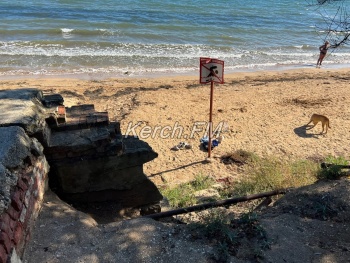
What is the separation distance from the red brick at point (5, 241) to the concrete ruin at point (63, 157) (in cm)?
24

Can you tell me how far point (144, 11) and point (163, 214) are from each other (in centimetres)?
2305

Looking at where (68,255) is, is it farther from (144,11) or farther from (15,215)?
(144,11)

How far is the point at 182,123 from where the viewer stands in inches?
376

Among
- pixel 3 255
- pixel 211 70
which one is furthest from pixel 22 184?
pixel 211 70

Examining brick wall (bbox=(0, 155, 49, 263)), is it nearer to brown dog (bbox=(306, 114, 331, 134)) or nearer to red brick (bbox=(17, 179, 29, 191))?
red brick (bbox=(17, 179, 29, 191))

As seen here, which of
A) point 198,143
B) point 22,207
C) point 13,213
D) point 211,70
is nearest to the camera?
point 13,213

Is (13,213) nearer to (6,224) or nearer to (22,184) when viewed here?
(6,224)

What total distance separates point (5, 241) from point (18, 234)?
30cm

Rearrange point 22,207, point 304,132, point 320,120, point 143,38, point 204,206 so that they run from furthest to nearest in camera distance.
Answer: point 143,38 → point 304,132 → point 320,120 → point 204,206 → point 22,207

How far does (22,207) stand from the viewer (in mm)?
3254

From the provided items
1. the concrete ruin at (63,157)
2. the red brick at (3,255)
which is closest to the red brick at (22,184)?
the concrete ruin at (63,157)

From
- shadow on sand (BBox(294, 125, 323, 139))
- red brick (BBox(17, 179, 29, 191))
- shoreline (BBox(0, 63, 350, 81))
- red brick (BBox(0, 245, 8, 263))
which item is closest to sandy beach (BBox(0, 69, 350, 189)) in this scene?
shadow on sand (BBox(294, 125, 323, 139))

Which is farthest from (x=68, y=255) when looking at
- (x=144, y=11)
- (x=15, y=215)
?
(x=144, y=11)

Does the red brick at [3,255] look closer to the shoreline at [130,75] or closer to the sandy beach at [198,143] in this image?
the sandy beach at [198,143]
